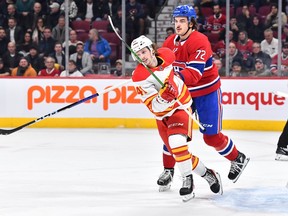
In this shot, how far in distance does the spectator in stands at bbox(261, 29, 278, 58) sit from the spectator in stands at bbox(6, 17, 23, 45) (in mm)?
3028

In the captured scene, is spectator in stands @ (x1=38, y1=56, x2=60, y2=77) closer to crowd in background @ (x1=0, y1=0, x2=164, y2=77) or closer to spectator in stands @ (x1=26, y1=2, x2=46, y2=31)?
crowd in background @ (x1=0, y1=0, x2=164, y2=77)

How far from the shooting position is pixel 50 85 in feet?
33.0

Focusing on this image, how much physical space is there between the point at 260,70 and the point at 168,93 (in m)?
4.90

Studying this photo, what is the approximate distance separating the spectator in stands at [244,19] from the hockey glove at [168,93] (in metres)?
5.00

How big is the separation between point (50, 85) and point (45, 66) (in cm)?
31

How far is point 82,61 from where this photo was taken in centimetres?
1023

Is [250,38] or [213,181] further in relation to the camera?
[250,38]

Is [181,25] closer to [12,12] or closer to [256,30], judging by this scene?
[256,30]

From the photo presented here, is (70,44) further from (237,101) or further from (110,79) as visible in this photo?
(237,101)

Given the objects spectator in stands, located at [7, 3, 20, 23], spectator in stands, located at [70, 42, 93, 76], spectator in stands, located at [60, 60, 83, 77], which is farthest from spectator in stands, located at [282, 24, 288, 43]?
spectator in stands, located at [7, 3, 20, 23]

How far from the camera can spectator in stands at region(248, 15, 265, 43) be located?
9.94 metres

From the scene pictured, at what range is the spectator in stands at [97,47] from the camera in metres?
10.3

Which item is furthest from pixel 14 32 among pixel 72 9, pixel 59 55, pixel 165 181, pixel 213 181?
pixel 213 181

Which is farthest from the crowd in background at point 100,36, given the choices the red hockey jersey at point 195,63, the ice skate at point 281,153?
the red hockey jersey at point 195,63
